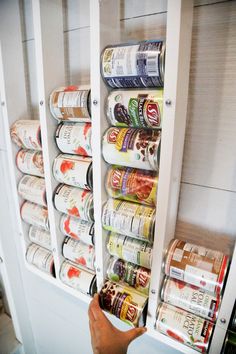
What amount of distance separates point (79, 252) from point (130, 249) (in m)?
0.19

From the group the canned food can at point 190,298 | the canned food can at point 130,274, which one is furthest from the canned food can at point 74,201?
the canned food can at point 190,298

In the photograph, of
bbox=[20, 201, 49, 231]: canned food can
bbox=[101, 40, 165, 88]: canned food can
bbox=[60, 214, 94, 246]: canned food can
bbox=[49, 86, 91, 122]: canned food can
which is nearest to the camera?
bbox=[101, 40, 165, 88]: canned food can

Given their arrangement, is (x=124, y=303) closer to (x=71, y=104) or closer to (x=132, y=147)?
(x=132, y=147)

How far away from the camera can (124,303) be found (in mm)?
561

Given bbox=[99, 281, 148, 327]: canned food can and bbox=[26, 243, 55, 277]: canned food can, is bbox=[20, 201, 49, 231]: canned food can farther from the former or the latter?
bbox=[99, 281, 148, 327]: canned food can

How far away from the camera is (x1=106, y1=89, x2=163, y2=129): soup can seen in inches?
17.1

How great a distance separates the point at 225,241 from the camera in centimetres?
52

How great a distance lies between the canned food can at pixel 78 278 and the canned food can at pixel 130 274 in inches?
3.0

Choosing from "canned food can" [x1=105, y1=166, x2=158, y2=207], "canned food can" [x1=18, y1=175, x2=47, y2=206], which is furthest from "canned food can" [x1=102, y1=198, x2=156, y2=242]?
"canned food can" [x1=18, y1=175, x2=47, y2=206]

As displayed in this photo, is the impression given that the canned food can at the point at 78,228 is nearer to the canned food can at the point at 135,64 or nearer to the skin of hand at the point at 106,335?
the skin of hand at the point at 106,335

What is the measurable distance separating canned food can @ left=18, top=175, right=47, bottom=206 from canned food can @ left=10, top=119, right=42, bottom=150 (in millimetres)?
106

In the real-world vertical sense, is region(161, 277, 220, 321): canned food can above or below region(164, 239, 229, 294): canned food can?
below

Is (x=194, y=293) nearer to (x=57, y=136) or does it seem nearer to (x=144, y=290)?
(x=144, y=290)

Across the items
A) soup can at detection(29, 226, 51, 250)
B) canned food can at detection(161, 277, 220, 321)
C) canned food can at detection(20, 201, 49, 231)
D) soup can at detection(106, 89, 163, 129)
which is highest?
soup can at detection(106, 89, 163, 129)
